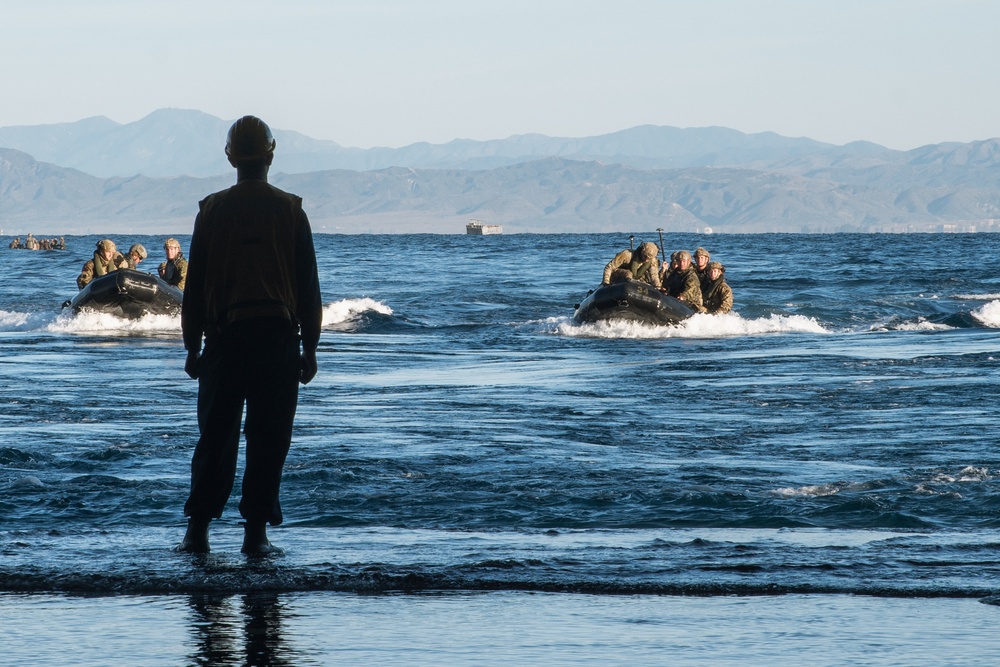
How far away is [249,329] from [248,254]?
291 mm

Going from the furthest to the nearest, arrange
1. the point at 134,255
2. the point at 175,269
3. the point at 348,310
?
the point at 348,310 → the point at 175,269 → the point at 134,255

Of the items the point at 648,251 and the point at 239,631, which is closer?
the point at 239,631

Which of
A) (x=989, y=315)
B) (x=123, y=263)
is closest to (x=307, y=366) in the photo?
(x=123, y=263)

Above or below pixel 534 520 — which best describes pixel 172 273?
above

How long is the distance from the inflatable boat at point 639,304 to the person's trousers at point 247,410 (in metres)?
19.7

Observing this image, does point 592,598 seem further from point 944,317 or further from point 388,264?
point 388,264

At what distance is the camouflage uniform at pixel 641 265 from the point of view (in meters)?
26.8

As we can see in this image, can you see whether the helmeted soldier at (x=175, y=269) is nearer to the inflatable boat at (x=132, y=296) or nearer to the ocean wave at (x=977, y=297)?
the inflatable boat at (x=132, y=296)

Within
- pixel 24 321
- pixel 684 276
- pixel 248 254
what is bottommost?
pixel 24 321

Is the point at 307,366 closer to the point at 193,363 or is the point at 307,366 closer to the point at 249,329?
the point at 249,329

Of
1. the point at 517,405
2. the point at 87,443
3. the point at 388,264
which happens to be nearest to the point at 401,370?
the point at 517,405

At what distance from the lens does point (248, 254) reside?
6.18 m

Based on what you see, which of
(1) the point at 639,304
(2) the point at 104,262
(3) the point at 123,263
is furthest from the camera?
(2) the point at 104,262

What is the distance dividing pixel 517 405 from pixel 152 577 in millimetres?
7717
